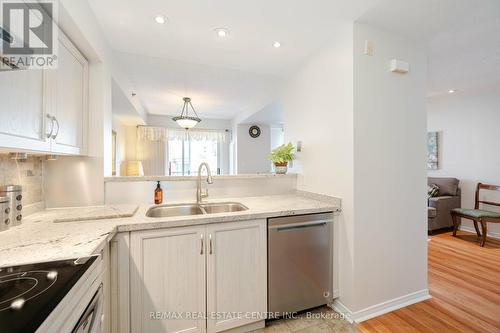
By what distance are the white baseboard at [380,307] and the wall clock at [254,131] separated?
4.43 metres

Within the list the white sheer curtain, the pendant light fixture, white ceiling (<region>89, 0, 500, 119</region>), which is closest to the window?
the white sheer curtain

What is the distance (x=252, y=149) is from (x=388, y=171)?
412cm

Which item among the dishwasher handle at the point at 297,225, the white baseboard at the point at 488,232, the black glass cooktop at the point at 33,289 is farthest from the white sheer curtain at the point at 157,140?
the white baseboard at the point at 488,232

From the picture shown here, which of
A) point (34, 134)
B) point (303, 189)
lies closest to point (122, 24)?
point (34, 134)

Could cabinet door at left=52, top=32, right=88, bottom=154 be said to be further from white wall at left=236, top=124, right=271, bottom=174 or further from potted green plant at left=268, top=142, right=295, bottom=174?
white wall at left=236, top=124, right=271, bottom=174

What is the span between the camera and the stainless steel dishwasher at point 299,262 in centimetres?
163

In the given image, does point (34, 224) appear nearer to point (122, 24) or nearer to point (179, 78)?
point (122, 24)

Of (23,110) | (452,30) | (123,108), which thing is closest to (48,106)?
(23,110)

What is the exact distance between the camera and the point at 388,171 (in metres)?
1.84

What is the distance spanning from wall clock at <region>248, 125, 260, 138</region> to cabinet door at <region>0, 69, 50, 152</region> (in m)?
4.72

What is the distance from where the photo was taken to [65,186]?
1.74 metres

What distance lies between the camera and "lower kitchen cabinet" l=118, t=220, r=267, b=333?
131 centimetres

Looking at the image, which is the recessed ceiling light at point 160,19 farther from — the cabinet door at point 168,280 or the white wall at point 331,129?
the cabinet door at point 168,280

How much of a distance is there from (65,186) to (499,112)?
19.2ft
